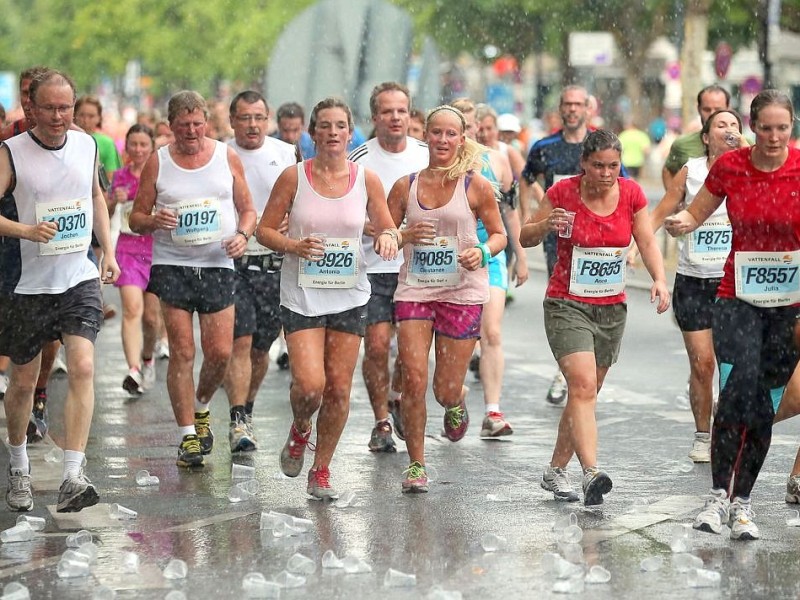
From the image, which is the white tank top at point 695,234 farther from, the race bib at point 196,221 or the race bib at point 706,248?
the race bib at point 196,221

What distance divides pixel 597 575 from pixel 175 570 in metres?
1.55

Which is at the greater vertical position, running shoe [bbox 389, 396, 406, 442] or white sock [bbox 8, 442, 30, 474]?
white sock [bbox 8, 442, 30, 474]

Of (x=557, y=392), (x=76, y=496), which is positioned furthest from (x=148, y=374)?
(x=76, y=496)

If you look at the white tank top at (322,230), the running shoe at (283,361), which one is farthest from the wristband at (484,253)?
the running shoe at (283,361)

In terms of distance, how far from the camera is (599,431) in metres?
11.3

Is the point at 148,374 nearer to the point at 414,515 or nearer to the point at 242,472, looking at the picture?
the point at 242,472

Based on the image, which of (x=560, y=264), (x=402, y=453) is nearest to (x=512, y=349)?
(x=402, y=453)

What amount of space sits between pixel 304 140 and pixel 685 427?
12.0ft

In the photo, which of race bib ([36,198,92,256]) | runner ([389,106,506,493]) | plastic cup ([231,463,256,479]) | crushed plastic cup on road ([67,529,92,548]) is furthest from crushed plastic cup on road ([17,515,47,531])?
runner ([389,106,506,493])

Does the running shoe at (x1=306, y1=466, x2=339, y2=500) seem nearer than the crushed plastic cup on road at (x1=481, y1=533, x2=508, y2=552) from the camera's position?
No

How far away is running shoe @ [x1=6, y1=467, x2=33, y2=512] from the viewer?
8.55 meters

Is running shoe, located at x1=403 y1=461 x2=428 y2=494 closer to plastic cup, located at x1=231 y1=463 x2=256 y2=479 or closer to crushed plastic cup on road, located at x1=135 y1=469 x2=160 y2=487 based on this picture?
plastic cup, located at x1=231 y1=463 x2=256 y2=479

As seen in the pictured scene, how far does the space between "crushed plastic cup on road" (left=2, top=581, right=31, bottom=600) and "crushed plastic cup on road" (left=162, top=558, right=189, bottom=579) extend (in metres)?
0.54

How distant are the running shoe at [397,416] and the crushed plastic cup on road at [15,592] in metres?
4.06
